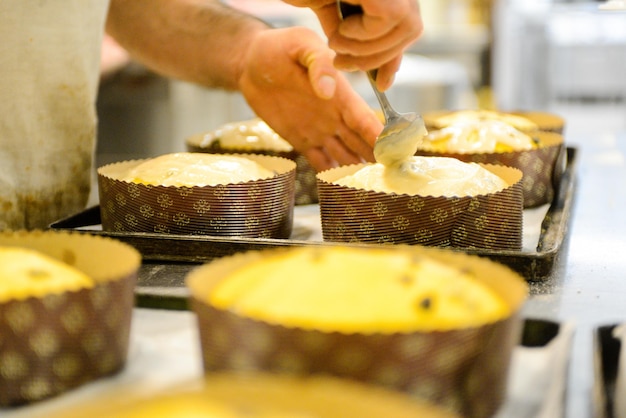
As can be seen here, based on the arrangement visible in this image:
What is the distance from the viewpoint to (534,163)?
2.38 meters

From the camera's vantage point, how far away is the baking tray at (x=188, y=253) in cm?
155

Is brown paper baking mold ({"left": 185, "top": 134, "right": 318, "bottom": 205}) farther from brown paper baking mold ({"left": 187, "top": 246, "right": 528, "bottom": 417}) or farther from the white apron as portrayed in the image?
brown paper baking mold ({"left": 187, "top": 246, "right": 528, "bottom": 417})

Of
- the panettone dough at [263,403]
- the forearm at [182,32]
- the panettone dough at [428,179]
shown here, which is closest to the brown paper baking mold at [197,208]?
the panettone dough at [428,179]

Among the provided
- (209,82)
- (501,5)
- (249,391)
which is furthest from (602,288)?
(501,5)

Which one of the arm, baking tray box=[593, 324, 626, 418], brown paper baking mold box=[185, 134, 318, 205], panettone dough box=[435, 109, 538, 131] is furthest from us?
panettone dough box=[435, 109, 538, 131]

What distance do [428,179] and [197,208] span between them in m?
0.52

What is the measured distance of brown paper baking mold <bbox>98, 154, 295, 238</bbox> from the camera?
5.91 ft

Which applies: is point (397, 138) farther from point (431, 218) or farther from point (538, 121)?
point (538, 121)

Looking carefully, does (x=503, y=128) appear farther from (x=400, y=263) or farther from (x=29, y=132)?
(x=400, y=263)

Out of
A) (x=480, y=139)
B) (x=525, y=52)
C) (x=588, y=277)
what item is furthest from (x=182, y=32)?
(x=525, y=52)

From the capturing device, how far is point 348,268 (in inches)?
39.4

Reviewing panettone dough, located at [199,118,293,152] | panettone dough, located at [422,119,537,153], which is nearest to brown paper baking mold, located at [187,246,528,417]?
panettone dough, located at [422,119,537,153]

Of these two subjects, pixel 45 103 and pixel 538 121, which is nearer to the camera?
pixel 45 103

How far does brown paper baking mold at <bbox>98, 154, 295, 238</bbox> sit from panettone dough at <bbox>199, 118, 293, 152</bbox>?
27.6 inches
